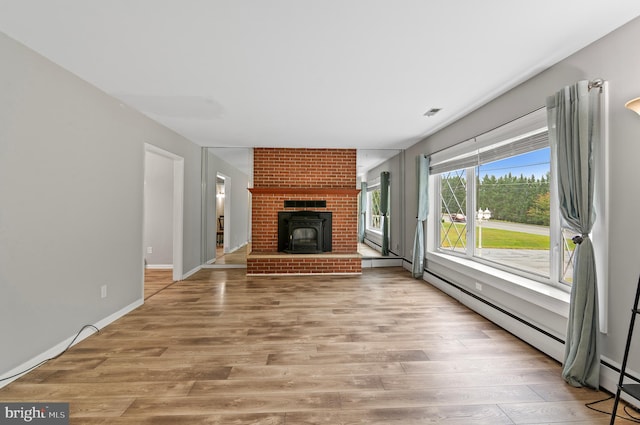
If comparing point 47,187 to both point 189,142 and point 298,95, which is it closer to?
point 298,95

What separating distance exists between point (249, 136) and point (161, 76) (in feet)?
7.08

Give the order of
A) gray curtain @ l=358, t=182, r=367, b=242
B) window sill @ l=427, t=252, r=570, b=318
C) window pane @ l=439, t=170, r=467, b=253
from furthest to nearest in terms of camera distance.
Result: gray curtain @ l=358, t=182, r=367, b=242 → window pane @ l=439, t=170, r=467, b=253 → window sill @ l=427, t=252, r=570, b=318

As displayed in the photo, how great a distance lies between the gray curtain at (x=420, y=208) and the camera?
4832 mm

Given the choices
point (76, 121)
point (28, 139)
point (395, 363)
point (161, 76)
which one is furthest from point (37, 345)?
point (395, 363)

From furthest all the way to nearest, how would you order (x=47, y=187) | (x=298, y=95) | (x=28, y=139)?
(x=298, y=95)
(x=47, y=187)
(x=28, y=139)

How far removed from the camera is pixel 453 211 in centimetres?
443

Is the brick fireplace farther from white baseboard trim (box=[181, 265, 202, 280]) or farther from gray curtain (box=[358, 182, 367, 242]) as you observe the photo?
gray curtain (box=[358, 182, 367, 242])

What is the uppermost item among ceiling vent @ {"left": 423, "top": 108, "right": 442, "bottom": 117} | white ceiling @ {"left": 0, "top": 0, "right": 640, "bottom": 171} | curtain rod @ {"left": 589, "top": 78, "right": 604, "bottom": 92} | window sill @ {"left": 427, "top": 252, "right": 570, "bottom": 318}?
ceiling vent @ {"left": 423, "top": 108, "right": 442, "bottom": 117}

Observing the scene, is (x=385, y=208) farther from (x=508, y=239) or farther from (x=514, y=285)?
(x=514, y=285)

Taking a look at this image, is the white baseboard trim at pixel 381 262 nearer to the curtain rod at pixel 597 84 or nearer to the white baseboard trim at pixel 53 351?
the white baseboard trim at pixel 53 351

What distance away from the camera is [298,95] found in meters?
3.06

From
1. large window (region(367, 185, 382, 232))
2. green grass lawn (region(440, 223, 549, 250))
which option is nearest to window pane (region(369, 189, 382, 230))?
large window (region(367, 185, 382, 232))

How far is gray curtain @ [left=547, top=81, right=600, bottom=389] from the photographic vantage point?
6.51ft

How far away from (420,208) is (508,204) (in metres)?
1.70
